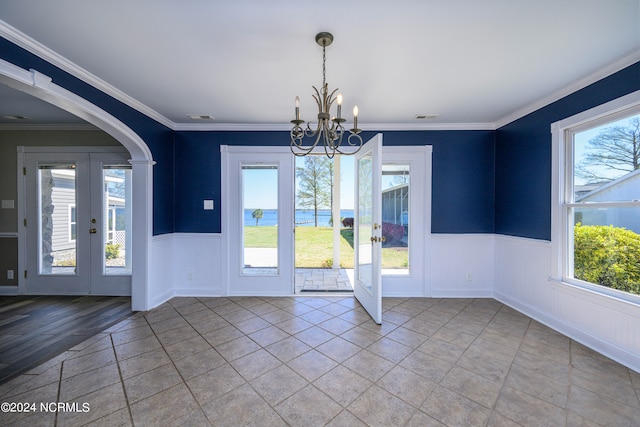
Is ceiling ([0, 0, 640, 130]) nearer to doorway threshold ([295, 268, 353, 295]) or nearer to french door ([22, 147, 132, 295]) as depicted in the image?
french door ([22, 147, 132, 295])

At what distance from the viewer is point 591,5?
1.56 m

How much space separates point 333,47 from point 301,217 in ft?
14.4

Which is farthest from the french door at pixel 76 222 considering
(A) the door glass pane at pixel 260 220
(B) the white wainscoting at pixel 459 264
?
(B) the white wainscoting at pixel 459 264

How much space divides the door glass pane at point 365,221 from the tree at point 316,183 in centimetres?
242

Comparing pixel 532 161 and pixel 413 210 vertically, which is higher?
pixel 532 161

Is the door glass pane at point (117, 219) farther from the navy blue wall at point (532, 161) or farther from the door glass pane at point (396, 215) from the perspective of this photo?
the navy blue wall at point (532, 161)

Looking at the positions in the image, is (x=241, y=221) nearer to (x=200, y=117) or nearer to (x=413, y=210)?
(x=200, y=117)

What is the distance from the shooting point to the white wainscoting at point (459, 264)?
3713 millimetres

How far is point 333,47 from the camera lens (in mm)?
1938

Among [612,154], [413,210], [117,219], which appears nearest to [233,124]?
[117,219]

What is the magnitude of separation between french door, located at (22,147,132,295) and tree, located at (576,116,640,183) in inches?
216

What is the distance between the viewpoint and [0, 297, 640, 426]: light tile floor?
159 cm

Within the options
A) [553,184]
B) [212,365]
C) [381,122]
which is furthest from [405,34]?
[212,365]

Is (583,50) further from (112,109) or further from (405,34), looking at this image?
(112,109)
